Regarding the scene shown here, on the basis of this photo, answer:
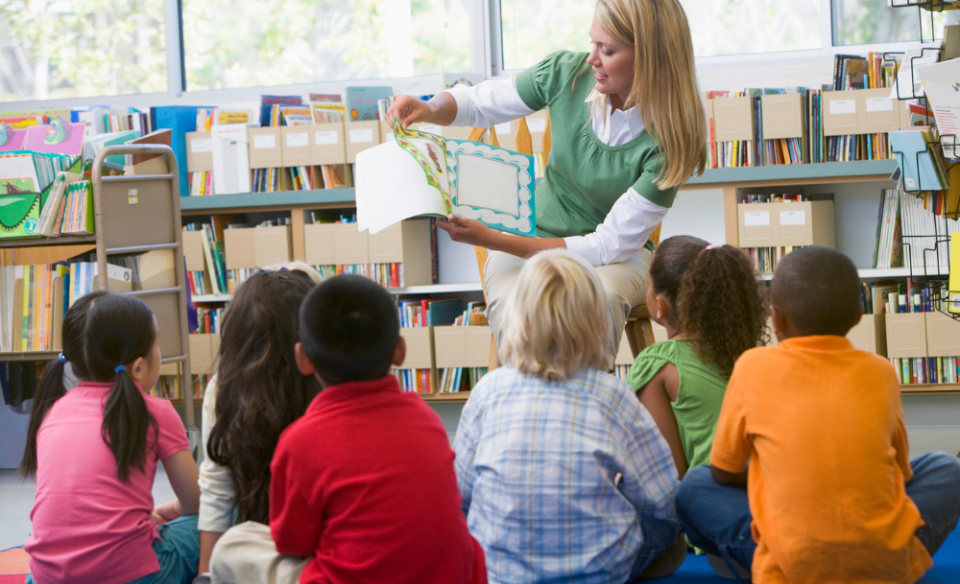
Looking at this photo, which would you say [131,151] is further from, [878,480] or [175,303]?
[878,480]

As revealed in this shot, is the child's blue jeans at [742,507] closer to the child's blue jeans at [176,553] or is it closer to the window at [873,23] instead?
the child's blue jeans at [176,553]

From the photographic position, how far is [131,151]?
2818 millimetres

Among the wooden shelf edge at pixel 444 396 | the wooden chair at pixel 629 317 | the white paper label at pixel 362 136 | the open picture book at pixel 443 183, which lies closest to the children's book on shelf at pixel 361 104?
the white paper label at pixel 362 136

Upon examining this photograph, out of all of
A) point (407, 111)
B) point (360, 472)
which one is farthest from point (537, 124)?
point (360, 472)

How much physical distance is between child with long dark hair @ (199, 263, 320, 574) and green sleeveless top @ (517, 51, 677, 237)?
80 cm

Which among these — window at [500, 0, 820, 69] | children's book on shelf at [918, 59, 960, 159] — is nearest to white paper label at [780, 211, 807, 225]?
children's book on shelf at [918, 59, 960, 159]

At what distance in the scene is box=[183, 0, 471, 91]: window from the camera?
4.17 metres

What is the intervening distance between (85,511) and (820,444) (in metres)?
1.10

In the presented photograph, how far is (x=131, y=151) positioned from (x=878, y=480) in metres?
2.41

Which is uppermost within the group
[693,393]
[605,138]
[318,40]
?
[318,40]

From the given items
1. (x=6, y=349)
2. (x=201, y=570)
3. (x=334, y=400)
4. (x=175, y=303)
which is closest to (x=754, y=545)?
(x=334, y=400)

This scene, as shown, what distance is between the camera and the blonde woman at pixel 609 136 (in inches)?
72.9

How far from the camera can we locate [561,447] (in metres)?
1.29

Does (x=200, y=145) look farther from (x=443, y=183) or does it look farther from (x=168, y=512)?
(x=168, y=512)
